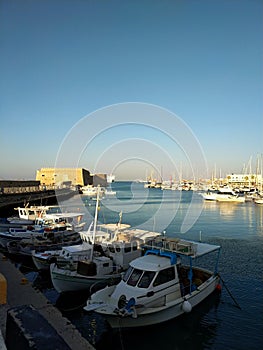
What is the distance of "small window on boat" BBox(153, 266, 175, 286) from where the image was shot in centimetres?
1062

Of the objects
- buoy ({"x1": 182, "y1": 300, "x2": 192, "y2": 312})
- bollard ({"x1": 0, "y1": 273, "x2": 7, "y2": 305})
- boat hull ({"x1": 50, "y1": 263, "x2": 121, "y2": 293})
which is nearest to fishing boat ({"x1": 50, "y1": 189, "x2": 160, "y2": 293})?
boat hull ({"x1": 50, "y1": 263, "x2": 121, "y2": 293})

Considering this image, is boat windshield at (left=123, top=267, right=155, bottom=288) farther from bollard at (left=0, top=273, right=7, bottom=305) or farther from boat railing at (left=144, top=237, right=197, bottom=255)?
bollard at (left=0, top=273, right=7, bottom=305)

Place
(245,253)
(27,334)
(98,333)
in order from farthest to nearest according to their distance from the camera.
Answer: (245,253) → (98,333) → (27,334)

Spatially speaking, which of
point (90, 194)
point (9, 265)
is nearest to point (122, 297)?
point (9, 265)

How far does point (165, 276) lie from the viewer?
35.9 ft

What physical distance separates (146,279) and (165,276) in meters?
0.79

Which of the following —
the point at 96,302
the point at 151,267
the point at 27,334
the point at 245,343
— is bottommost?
the point at 245,343

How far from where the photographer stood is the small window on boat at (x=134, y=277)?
35.1ft

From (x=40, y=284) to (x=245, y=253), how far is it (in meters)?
14.5

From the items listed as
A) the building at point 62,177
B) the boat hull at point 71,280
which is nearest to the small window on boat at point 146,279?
the boat hull at point 71,280

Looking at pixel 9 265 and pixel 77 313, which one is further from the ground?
pixel 9 265

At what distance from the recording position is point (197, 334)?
10.4 metres

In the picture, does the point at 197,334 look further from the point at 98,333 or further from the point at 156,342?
the point at 98,333

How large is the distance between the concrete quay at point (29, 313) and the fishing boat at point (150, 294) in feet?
5.95
